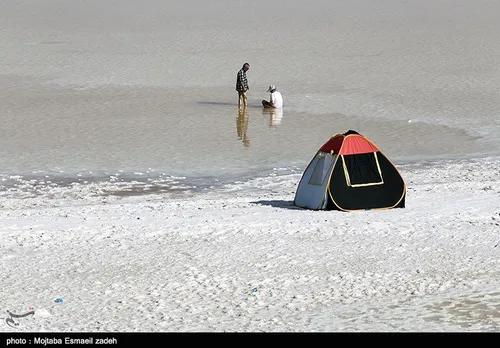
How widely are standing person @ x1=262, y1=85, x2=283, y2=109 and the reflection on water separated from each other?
98 mm

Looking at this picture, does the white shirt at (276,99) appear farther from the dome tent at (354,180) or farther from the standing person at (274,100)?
the dome tent at (354,180)

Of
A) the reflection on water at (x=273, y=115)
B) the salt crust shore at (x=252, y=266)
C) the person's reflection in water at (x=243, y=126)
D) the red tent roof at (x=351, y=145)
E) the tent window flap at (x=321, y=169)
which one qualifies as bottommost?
the salt crust shore at (x=252, y=266)

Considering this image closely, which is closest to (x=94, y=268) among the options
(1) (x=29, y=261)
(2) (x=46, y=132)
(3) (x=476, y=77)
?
(1) (x=29, y=261)

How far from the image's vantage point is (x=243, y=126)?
75.2 ft

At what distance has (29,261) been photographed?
1138 cm

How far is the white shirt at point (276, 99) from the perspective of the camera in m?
24.8

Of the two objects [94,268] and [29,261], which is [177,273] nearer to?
[94,268]

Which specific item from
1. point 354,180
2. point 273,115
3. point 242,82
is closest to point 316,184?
point 354,180

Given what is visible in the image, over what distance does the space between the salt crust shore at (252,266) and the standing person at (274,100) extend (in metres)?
9.85

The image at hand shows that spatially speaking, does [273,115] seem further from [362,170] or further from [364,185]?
[364,185]

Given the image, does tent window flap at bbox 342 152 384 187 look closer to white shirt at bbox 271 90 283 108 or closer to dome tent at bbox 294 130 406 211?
dome tent at bbox 294 130 406 211

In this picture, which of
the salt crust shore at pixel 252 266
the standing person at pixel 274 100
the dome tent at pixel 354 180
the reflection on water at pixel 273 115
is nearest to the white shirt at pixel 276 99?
the standing person at pixel 274 100

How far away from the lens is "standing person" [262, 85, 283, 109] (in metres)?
24.8

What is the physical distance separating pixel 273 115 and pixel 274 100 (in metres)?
0.63
